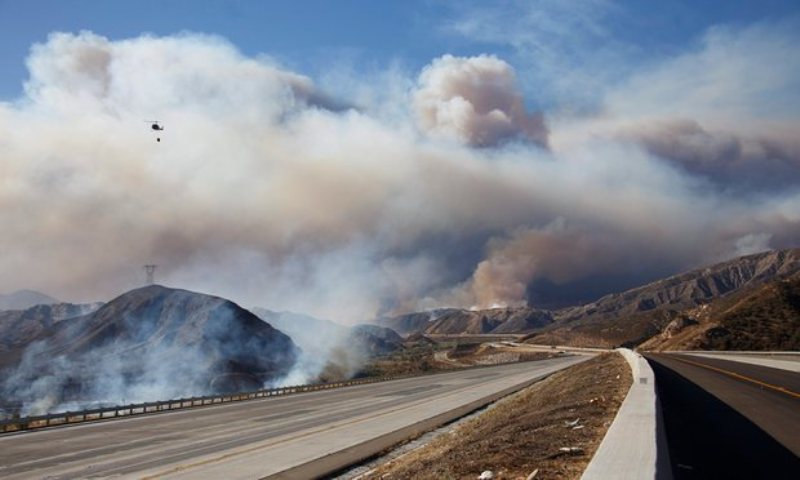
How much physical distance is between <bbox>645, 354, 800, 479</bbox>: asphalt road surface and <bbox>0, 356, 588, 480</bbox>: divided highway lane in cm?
1021

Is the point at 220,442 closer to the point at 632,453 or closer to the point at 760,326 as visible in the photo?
the point at 632,453

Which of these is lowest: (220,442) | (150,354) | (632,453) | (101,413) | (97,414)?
(220,442)

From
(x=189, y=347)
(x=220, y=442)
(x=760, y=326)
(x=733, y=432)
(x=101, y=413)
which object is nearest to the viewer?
(x=733, y=432)

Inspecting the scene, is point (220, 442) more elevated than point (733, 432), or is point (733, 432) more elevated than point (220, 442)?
point (733, 432)

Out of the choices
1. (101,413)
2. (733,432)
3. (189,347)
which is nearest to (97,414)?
(101,413)

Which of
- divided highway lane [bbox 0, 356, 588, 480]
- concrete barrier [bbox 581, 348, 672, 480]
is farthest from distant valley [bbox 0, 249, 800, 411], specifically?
concrete barrier [bbox 581, 348, 672, 480]

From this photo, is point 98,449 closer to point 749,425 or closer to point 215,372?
point 749,425

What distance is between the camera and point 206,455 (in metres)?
21.7

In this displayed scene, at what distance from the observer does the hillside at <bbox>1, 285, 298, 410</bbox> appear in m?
107

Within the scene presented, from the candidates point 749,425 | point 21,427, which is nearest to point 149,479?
point 749,425

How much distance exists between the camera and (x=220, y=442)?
82.8 feet

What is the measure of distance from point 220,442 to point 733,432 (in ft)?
63.1

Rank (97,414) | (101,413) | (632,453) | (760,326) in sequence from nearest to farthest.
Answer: (632,453)
(101,413)
(97,414)
(760,326)

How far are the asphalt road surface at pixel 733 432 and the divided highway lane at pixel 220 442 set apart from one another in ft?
33.5
